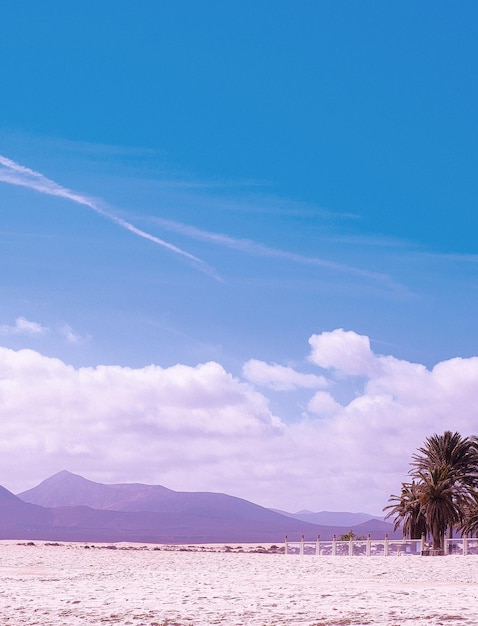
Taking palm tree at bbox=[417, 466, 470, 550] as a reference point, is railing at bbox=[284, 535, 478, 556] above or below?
below

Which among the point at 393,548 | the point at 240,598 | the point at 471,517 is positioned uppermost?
the point at 471,517

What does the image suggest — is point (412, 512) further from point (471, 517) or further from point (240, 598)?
point (240, 598)

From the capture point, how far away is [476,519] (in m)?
65.2

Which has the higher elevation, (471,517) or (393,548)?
(471,517)

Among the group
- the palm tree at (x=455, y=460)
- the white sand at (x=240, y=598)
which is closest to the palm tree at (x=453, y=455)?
the palm tree at (x=455, y=460)

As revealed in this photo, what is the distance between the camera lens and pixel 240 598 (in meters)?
23.3

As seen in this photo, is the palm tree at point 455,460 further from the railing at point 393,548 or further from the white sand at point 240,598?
the white sand at point 240,598

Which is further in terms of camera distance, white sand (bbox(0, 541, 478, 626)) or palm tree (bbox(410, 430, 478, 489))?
palm tree (bbox(410, 430, 478, 489))

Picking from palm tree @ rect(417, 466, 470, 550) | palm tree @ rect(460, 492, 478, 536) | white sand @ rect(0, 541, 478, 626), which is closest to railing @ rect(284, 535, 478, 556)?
palm tree @ rect(417, 466, 470, 550)

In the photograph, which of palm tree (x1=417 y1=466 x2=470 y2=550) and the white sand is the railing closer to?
palm tree (x1=417 y1=466 x2=470 y2=550)

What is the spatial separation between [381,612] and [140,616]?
18.1ft

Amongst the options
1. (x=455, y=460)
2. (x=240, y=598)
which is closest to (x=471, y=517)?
(x=455, y=460)

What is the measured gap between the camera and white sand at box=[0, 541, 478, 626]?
19.0 meters

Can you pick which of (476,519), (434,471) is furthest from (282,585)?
(476,519)
